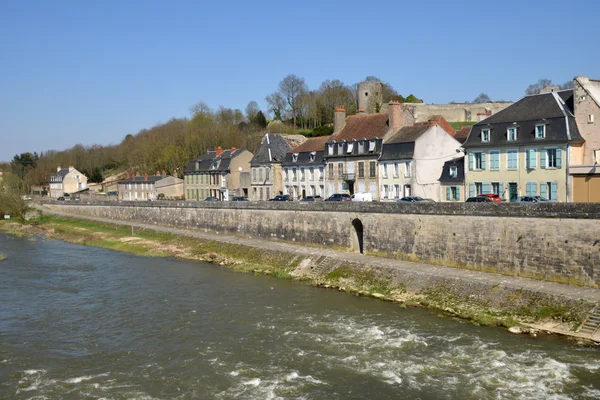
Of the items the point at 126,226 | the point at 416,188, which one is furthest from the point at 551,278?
the point at 126,226

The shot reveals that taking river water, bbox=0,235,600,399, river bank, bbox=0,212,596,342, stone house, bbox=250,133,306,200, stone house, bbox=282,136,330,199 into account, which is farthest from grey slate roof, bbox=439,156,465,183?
stone house, bbox=250,133,306,200

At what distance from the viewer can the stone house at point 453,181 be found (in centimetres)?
3067

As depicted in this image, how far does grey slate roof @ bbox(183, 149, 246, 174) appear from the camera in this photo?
49000mm

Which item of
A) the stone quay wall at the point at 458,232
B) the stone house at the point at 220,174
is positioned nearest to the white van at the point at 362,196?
the stone quay wall at the point at 458,232

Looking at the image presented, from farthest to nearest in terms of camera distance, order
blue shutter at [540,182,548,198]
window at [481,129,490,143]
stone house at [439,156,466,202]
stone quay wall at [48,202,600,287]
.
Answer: stone house at [439,156,466,202], window at [481,129,490,143], blue shutter at [540,182,548,198], stone quay wall at [48,202,600,287]

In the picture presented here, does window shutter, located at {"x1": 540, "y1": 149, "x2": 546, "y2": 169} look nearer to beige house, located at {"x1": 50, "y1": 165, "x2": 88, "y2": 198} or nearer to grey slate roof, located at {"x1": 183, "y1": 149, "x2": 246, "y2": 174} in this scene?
grey slate roof, located at {"x1": 183, "y1": 149, "x2": 246, "y2": 174}

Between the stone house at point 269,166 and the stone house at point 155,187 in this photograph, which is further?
the stone house at point 155,187

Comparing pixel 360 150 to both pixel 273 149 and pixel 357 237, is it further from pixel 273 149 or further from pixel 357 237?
pixel 357 237

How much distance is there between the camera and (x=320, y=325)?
680 inches

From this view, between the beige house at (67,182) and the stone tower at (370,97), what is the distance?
4181 cm

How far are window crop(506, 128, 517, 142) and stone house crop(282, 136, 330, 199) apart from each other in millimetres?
14917

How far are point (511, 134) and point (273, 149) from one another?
69.6 ft

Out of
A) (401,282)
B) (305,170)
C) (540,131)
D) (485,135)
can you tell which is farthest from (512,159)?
(305,170)

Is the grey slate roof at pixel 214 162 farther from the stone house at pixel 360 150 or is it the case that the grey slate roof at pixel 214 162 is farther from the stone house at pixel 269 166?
the stone house at pixel 360 150
